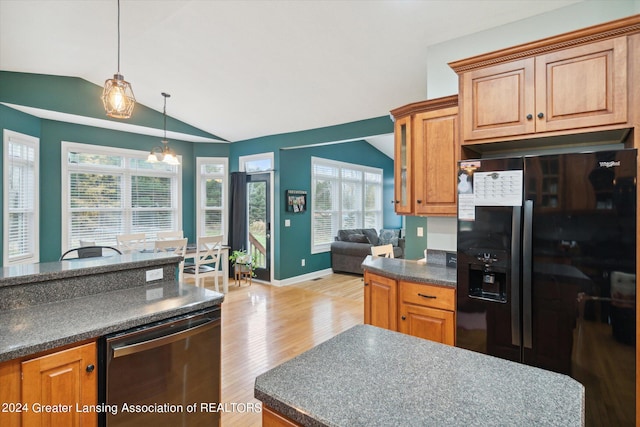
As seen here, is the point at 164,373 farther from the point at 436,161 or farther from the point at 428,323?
the point at 436,161

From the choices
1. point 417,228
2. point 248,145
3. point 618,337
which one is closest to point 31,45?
point 248,145

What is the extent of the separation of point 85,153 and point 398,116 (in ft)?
16.2

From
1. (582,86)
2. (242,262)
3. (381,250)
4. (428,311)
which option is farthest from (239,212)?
(582,86)

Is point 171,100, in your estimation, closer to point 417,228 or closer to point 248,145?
point 248,145

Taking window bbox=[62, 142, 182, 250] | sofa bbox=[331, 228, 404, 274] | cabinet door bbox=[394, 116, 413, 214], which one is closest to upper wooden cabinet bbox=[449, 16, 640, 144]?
cabinet door bbox=[394, 116, 413, 214]

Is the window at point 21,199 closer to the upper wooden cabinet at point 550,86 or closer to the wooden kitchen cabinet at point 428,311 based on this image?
the wooden kitchen cabinet at point 428,311

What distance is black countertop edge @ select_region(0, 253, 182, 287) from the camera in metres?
1.67

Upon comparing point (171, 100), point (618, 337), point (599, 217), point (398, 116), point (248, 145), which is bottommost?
point (618, 337)

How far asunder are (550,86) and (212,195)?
5.80 m

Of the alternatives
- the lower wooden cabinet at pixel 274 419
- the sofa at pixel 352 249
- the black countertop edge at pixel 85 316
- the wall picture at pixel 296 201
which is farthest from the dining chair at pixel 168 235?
the lower wooden cabinet at pixel 274 419

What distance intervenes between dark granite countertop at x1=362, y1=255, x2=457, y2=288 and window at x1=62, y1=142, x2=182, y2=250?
178 inches

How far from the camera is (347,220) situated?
311 inches

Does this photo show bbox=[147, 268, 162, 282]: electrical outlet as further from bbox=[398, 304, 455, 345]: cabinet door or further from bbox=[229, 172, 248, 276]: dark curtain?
bbox=[229, 172, 248, 276]: dark curtain

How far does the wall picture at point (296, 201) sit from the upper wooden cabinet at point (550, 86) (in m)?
4.04
